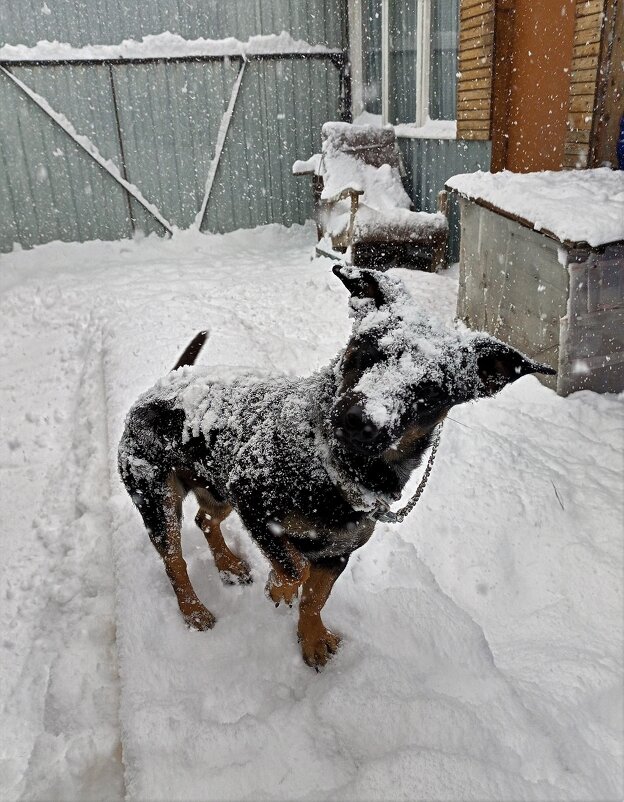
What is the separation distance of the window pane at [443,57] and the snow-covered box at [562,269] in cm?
333

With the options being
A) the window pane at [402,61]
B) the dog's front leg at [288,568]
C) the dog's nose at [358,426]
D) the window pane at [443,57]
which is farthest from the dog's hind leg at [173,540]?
the window pane at [402,61]

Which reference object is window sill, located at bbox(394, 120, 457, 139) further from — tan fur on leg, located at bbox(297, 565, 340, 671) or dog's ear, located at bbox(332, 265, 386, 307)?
tan fur on leg, located at bbox(297, 565, 340, 671)

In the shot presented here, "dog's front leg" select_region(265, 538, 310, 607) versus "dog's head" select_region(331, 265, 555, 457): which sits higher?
"dog's head" select_region(331, 265, 555, 457)

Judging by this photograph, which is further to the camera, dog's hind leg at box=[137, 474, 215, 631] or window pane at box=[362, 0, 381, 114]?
window pane at box=[362, 0, 381, 114]

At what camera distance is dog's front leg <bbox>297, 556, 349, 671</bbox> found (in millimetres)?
2180

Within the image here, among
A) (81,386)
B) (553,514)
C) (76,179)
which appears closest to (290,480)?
(553,514)

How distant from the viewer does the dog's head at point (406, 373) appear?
1.56 meters

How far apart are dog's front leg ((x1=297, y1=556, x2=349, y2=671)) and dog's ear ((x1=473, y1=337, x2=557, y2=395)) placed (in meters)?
0.88

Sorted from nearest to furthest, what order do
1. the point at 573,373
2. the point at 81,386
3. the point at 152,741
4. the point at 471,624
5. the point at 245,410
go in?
the point at 152,741 → the point at 245,410 → the point at 471,624 → the point at 573,373 → the point at 81,386

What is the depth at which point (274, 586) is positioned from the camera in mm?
2162

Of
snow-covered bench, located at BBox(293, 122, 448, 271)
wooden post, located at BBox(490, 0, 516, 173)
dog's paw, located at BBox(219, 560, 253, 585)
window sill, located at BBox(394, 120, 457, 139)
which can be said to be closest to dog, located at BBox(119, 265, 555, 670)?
dog's paw, located at BBox(219, 560, 253, 585)

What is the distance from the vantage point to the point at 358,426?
4.98 ft

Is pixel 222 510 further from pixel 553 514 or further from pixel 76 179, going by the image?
pixel 76 179

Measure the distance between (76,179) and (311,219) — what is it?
3696 mm
